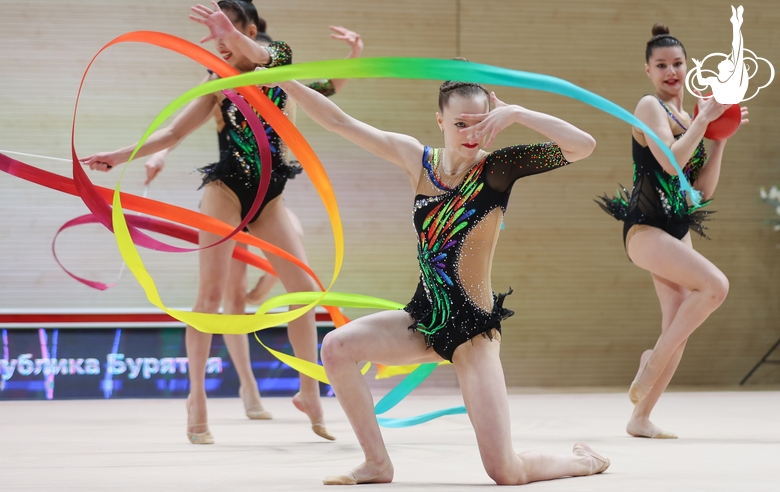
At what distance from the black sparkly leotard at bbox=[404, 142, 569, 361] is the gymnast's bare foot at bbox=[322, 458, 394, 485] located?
361 millimetres

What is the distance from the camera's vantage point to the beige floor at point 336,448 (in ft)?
7.64

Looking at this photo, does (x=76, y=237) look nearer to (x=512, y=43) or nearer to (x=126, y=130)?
(x=126, y=130)

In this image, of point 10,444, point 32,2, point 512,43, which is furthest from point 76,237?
point 512,43

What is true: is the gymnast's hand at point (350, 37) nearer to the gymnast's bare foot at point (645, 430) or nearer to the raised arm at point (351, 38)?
the raised arm at point (351, 38)

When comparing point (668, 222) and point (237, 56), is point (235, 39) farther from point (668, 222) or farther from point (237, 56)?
point (668, 222)

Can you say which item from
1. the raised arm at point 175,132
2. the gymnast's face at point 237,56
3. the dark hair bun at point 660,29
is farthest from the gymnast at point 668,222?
the raised arm at point 175,132

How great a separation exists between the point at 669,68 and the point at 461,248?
5.53ft

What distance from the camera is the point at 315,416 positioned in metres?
3.43

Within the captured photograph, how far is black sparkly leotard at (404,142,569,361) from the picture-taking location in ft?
7.81

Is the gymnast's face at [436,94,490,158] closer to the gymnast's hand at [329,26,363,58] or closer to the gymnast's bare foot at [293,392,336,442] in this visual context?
the gymnast's hand at [329,26,363,58]

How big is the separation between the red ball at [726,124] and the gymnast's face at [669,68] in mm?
241

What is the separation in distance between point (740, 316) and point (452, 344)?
5.11 metres

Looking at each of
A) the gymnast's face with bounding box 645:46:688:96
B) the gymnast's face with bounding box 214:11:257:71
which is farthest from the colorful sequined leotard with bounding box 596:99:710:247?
the gymnast's face with bounding box 214:11:257:71

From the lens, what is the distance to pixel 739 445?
312 cm
